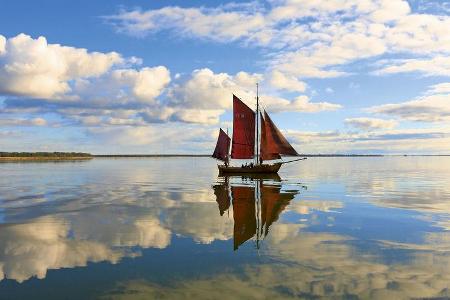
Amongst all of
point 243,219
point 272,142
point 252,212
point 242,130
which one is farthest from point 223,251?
point 242,130

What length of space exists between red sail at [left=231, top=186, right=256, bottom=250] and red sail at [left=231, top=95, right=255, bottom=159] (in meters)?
34.8

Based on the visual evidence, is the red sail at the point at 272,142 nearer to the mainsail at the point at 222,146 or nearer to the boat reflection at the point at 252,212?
the mainsail at the point at 222,146

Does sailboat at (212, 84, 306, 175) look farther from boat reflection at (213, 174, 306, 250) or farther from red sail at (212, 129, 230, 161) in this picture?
boat reflection at (213, 174, 306, 250)

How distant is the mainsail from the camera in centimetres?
7525

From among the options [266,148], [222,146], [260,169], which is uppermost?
[222,146]

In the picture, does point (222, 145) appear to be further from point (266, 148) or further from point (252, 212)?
point (252, 212)

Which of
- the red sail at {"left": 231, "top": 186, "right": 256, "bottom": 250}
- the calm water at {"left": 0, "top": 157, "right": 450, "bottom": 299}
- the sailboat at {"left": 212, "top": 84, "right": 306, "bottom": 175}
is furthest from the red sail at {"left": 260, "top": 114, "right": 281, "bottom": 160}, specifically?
the calm water at {"left": 0, "top": 157, "right": 450, "bottom": 299}

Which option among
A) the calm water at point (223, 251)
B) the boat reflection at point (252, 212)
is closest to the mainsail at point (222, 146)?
the boat reflection at point (252, 212)

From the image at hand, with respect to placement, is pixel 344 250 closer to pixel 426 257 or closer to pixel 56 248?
pixel 426 257

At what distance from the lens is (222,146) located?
251ft

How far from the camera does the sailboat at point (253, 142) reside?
66.4m

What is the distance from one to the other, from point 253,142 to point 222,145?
801 centimetres

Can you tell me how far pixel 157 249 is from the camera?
52.4 feet

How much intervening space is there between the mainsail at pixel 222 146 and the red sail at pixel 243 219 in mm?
39811
